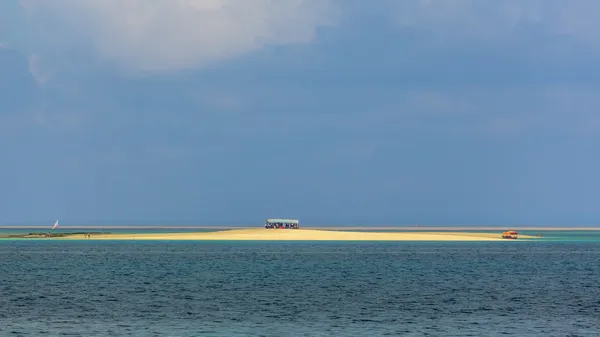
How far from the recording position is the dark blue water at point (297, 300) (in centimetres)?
5972

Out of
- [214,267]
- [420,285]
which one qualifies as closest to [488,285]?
[420,285]

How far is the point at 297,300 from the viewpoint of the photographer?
258 ft

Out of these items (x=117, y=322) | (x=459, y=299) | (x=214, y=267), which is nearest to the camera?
(x=117, y=322)

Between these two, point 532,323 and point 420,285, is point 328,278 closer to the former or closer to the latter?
point 420,285

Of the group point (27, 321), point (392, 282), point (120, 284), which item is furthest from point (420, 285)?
point (27, 321)

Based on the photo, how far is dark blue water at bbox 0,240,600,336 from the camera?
2351 inches

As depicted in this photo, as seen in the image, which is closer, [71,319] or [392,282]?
[71,319]

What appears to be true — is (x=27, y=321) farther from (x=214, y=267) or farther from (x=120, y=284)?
(x=214, y=267)

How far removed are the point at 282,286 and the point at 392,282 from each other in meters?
13.7

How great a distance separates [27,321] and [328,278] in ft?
163

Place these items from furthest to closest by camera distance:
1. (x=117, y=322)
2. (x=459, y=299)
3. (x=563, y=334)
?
1. (x=459, y=299)
2. (x=117, y=322)
3. (x=563, y=334)

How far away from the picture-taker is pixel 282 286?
94.7m

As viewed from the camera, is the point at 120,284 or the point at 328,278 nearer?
the point at 120,284

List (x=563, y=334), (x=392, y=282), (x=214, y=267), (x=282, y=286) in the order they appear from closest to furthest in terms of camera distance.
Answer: (x=563, y=334) < (x=282, y=286) < (x=392, y=282) < (x=214, y=267)
